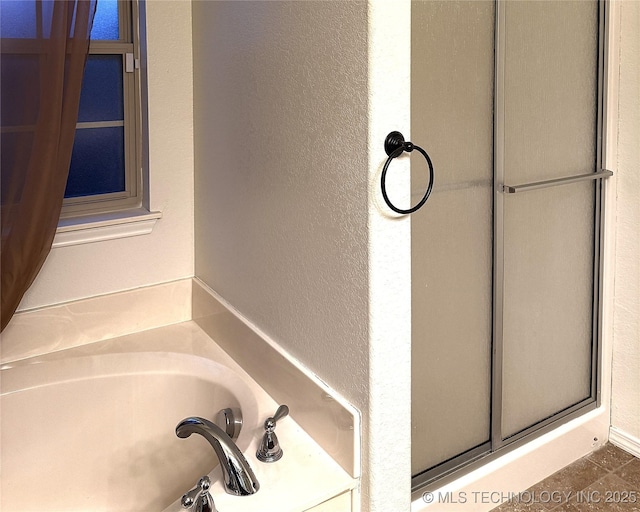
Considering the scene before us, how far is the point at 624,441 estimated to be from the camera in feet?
8.25

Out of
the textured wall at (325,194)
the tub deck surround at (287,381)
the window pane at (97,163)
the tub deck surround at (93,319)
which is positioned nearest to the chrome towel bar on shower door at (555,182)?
the textured wall at (325,194)

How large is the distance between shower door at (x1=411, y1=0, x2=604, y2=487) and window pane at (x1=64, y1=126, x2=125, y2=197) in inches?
37.7

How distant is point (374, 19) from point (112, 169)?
116 cm

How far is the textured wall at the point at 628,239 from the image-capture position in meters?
2.27

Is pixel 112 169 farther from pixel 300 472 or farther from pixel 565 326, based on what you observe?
pixel 565 326

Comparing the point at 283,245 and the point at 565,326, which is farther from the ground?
the point at 283,245

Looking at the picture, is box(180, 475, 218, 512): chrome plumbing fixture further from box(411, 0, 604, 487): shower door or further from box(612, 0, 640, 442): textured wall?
box(612, 0, 640, 442): textured wall

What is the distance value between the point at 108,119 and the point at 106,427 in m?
0.91

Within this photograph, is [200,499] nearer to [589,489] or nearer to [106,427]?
[106,427]

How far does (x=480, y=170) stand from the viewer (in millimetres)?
2029

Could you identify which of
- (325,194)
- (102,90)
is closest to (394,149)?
(325,194)

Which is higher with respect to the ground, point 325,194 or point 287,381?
point 325,194

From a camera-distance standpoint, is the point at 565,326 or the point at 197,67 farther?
the point at 565,326

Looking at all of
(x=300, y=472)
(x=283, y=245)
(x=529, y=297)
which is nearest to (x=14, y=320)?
(x=283, y=245)
